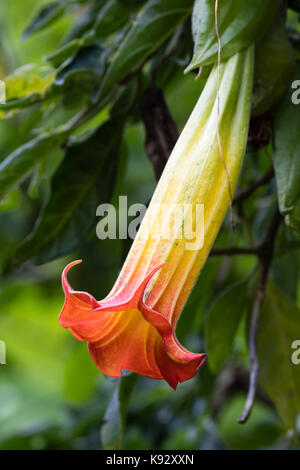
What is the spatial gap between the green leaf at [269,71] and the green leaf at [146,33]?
0.13 meters

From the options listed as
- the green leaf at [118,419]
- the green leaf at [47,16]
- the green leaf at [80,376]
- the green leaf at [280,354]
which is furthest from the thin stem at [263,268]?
the green leaf at [80,376]

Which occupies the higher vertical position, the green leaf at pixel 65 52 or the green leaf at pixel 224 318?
the green leaf at pixel 65 52

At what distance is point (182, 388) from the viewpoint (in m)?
1.24

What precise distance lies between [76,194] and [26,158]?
0.10 meters

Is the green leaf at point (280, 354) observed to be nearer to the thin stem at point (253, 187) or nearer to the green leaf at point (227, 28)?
the thin stem at point (253, 187)

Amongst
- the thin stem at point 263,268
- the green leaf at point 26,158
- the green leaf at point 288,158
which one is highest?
the green leaf at point 26,158

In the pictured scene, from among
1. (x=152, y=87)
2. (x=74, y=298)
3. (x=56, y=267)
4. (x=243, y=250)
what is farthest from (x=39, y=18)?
(x=56, y=267)

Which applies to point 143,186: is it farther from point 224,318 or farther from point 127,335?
point 127,335

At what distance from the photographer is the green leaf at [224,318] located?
2.64 ft

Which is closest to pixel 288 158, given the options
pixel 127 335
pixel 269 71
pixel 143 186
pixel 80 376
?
pixel 269 71

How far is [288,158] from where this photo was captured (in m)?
0.54

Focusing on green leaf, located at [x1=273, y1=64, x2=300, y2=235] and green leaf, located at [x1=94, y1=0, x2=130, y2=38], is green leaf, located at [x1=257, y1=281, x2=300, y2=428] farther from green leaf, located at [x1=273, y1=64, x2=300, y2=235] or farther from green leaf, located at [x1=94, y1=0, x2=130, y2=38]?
green leaf, located at [x1=94, y1=0, x2=130, y2=38]

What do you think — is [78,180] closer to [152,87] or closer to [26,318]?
[152,87]

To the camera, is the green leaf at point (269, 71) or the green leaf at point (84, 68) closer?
the green leaf at point (269, 71)
